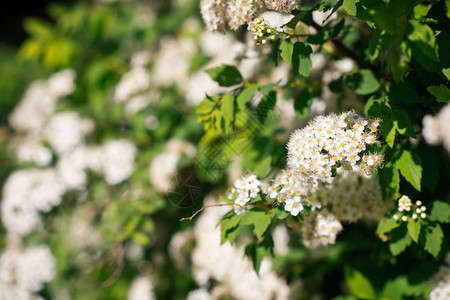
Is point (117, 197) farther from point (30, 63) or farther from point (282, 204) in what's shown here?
point (30, 63)

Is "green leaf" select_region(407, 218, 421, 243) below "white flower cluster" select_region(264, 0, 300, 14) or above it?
below

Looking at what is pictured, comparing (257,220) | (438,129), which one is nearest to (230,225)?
(257,220)

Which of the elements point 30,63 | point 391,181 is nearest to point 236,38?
point 391,181

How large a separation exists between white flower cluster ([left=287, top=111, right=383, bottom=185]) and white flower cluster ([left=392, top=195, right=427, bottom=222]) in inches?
8.3

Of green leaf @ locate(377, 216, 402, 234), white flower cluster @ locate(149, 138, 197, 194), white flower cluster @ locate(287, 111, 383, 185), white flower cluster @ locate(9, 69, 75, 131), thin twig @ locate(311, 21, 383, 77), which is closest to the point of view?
white flower cluster @ locate(287, 111, 383, 185)

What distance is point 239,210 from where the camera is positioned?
1510 mm

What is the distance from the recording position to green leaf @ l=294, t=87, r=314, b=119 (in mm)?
1793

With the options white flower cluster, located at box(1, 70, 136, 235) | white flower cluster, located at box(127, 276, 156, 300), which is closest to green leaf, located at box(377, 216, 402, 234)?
white flower cluster, located at box(127, 276, 156, 300)

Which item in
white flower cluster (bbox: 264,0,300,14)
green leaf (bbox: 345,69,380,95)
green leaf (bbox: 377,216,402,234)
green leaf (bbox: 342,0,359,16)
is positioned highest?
white flower cluster (bbox: 264,0,300,14)

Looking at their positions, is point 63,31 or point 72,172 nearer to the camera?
point 72,172

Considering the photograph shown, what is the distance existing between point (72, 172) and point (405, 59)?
2332mm

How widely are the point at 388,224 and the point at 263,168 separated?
0.51m

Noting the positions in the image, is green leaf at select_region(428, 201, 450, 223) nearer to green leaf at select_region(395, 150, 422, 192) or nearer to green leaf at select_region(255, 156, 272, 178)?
green leaf at select_region(395, 150, 422, 192)

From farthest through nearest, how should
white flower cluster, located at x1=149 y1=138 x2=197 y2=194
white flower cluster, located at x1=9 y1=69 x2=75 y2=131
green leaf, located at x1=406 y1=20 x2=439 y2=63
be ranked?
white flower cluster, located at x1=9 y1=69 x2=75 y2=131, white flower cluster, located at x1=149 y1=138 x2=197 y2=194, green leaf, located at x1=406 y1=20 x2=439 y2=63
